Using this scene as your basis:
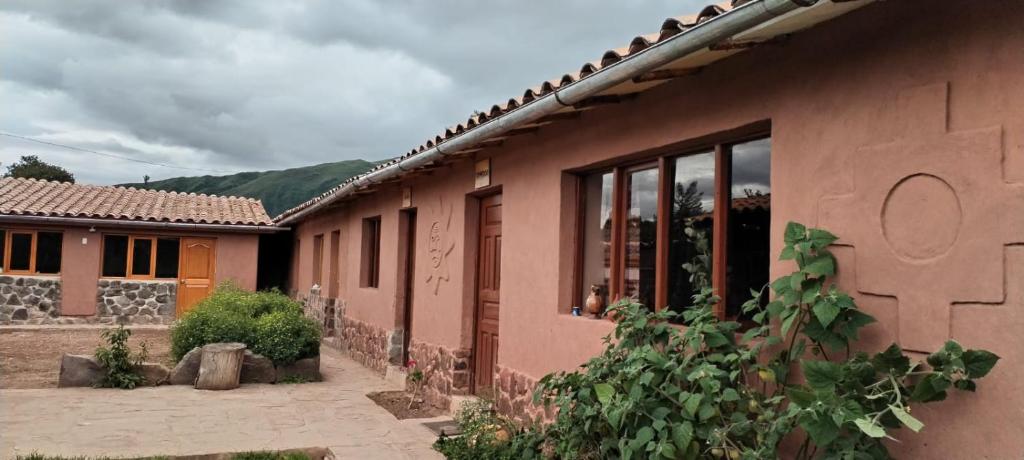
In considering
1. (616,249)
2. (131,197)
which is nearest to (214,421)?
(616,249)

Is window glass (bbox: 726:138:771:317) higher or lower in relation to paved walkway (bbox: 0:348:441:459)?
higher

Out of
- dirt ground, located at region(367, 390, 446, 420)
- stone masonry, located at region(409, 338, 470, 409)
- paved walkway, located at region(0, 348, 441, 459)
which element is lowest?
dirt ground, located at region(367, 390, 446, 420)

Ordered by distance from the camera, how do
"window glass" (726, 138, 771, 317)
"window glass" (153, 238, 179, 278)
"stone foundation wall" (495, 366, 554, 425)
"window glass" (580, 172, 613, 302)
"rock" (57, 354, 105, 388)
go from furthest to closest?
"window glass" (153, 238, 179, 278) < "rock" (57, 354, 105, 388) < "stone foundation wall" (495, 366, 554, 425) < "window glass" (580, 172, 613, 302) < "window glass" (726, 138, 771, 317)

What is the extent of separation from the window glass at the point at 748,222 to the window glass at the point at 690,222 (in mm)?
155

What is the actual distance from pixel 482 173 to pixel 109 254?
1262cm

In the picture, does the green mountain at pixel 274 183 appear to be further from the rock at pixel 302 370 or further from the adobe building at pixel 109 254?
the rock at pixel 302 370

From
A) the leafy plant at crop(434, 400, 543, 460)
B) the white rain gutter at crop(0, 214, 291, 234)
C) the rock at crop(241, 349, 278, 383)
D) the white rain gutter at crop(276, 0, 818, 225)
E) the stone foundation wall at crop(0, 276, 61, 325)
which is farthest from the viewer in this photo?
the stone foundation wall at crop(0, 276, 61, 325)

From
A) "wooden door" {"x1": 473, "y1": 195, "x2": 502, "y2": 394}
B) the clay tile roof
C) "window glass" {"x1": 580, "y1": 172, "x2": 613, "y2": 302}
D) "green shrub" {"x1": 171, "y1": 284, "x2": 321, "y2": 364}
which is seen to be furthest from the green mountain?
"window glass" {"x1": 580, "y1": 172, "x2": 613, "y2": 302}

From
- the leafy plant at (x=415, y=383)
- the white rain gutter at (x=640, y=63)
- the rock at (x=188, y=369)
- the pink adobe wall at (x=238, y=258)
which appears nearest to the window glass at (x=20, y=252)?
the pink adobe wall at (x=238, y=258)

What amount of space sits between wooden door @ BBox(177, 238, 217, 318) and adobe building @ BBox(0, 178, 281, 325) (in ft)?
0.08

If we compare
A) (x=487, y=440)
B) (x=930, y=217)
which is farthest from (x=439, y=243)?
(x=930, y=217)

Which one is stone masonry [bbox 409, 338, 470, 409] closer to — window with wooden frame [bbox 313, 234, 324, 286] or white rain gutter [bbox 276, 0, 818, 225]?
white rain gutter [bbox 276, 0, 818, 225]

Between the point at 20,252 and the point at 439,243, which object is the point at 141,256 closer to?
the point at 20,252

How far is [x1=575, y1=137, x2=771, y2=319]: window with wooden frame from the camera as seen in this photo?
3.87 m
